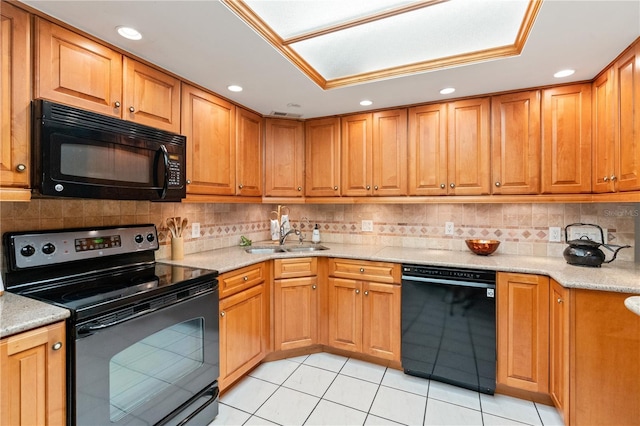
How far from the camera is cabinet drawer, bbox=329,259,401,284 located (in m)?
2.34

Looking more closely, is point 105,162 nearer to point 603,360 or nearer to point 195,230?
point 195,230

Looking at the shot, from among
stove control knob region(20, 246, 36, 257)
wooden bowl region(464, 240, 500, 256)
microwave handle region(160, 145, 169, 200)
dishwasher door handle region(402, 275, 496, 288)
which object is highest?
microwave handle region(160, 145, 169, 200)

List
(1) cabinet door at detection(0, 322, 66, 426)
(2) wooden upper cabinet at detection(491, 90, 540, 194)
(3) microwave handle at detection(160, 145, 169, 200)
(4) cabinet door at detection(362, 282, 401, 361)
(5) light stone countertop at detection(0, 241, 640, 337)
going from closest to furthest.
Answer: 1. (1) cabinet door at detection(0, 322, 66, 426)
2. (5) light stone countertop at detection(0, 241, 640, 337)
3. (3) microwave handle at detection(160, 145, 169, 200)
4. (2) wooden upper cabinet at detection(491, 90, 540, 194)
5. (4) cabinet door at detection(362, 282, 401, 361)

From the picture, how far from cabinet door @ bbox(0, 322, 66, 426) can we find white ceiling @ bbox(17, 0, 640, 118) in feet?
4.56

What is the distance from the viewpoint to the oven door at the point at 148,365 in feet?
4.07

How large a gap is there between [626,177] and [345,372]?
2.23 m

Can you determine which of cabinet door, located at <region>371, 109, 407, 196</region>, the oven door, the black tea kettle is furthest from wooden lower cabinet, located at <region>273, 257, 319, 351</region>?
the black tea kettle

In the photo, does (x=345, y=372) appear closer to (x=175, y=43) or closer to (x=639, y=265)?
(x=639, y=265)

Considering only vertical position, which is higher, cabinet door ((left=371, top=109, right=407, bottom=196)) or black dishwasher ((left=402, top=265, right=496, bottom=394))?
cabinet door ((left=371, top=109, right=407, bottom=196))

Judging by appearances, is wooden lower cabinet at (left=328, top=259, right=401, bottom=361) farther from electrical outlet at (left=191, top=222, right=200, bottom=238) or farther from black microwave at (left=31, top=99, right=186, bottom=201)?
black microwave at (left=31, top=99, right=186, bottom=201)

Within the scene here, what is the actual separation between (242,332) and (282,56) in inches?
72.9

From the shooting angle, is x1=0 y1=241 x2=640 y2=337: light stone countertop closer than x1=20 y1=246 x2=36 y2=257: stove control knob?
Yes

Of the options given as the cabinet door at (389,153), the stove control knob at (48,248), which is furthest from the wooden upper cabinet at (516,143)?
the stove control knob at (48,248)

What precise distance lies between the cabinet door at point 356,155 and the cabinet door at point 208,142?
1.01 meters
